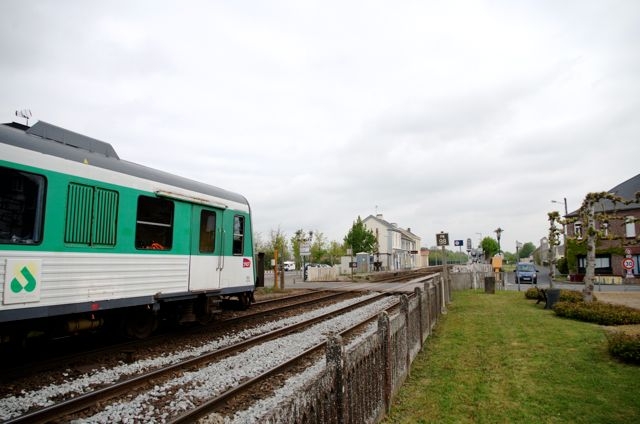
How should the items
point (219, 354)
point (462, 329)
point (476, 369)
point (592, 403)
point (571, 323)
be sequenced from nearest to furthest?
point (592, 403)
point (476, 369)
point (219, 354)
point (462, 329)
point (571, 323)

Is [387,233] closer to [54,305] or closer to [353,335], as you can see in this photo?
[353,335]

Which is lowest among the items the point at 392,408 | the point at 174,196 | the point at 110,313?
the point at 392,408

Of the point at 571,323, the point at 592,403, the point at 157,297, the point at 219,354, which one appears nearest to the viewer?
the point at 592,403

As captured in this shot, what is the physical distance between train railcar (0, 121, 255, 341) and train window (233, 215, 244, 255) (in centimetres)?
43

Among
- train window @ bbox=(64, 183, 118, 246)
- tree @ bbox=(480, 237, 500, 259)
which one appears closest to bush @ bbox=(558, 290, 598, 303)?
train window @ bbox=(64, 183, 118, 246)

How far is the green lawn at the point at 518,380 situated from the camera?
518 cm

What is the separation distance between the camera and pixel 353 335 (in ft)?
32.4

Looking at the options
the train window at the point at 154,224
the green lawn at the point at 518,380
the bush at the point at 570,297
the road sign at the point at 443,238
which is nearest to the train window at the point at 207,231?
the train window at the point at 154,224

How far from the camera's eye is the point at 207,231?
10.1 m

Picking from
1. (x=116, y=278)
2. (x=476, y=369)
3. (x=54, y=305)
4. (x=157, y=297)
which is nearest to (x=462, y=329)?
(x=476, y=369)

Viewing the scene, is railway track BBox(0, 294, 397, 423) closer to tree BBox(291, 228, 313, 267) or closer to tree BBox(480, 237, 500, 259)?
tree BBox(291, 228, 313, 267)

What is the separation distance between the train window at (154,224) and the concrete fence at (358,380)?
5212 millimetres

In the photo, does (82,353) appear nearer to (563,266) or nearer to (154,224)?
(154,224)

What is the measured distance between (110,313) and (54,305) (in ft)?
5.86
